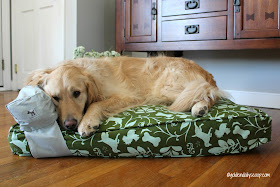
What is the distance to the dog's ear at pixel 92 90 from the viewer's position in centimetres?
171

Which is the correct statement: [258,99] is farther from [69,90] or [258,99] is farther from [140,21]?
[69,90]

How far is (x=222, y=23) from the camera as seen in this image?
9.09ft

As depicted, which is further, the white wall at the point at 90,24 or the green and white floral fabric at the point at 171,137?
the white wall at the point at 90,24

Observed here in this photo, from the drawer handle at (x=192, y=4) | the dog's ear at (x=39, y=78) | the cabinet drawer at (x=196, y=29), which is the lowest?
the dog's ear at (x=39, y=78)

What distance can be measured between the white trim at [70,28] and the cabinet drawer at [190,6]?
137 cm

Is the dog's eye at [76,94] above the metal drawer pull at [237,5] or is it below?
below

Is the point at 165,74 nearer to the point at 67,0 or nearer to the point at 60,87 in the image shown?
the point at 60,87

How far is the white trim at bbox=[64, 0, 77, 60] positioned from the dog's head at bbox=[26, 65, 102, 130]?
6.94 ft

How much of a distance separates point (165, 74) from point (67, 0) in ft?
7.84

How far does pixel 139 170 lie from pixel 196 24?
7.01 ft

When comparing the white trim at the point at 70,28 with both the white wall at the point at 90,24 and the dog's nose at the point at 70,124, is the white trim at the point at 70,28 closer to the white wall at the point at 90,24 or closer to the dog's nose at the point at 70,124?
the white wall at the point at 90,24

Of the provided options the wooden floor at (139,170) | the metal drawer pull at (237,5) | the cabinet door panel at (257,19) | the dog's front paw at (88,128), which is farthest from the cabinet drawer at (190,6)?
the dog's front paw at (88,128)

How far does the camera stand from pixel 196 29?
292cm

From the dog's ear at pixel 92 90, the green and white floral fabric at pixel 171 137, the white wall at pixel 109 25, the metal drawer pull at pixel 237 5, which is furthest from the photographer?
the white wall at pixel 109 25
